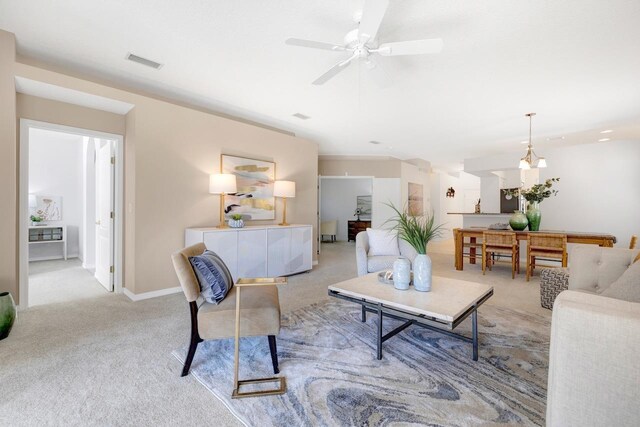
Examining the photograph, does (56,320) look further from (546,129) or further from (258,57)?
(546,129)

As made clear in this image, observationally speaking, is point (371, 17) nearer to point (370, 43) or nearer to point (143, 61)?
point (370, 43)

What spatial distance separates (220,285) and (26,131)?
299cm

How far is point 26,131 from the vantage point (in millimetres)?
3047

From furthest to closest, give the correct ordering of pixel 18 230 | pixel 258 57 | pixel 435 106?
1. pixel 435 106
2. pixel 18 230
3. pixel 258 57

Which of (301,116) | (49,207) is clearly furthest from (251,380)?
(49,207)

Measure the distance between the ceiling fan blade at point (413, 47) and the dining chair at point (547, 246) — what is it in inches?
149

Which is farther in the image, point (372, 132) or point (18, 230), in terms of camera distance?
point (372, 132)

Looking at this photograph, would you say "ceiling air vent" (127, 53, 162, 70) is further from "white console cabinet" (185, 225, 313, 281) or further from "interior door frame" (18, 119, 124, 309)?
"white console cabinet" (185, 225, 313, 281)

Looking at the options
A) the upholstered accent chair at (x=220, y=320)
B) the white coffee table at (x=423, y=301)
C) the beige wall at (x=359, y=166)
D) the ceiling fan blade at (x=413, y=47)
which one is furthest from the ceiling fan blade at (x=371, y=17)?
the beige wall at (x=359, y=166)

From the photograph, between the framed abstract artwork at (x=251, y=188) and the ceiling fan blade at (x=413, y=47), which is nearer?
the ceiling fan blade at (x=413, y=47)

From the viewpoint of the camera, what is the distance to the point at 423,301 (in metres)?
2.00

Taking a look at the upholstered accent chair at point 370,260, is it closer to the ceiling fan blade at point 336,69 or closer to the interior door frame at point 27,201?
the ceiling fan blade at point 336,69

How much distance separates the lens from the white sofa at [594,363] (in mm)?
837

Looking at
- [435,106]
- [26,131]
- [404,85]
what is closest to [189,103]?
[26,131]
